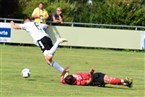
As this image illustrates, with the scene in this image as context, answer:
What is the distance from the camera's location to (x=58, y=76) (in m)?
15.2

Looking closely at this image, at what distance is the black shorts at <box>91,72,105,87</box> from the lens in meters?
12.9

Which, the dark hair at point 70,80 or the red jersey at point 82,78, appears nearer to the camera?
the red jersey at point 82,78

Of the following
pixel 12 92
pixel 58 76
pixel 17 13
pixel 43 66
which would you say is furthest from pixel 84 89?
pixel 17 13

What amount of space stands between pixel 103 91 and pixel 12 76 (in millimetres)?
3097

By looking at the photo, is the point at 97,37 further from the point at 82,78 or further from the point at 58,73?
the point at 82,78

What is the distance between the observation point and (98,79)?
13.0 m

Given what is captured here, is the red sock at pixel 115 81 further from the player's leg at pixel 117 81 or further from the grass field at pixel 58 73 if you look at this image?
the grass field at pixel 58 73

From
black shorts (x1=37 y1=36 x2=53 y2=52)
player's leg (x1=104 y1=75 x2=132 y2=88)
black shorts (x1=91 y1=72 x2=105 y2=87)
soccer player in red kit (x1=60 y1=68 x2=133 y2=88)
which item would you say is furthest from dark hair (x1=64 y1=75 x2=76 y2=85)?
black shorts (x1=37 y1=36 x2=53 y2=52)

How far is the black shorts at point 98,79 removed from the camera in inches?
508

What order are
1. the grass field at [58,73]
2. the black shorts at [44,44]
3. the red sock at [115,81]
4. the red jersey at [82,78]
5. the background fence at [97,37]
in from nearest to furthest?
the grass field at [58,73] → the red sock at [115,81] → the red jersey at [82,78] → the black shorts at [44,44] → the background fence at [97,37]

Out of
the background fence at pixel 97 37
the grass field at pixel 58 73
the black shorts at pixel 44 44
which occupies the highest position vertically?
the black shorts at pixel 44 44

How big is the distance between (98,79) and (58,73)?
3259 mm

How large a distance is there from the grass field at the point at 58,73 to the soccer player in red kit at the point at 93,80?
16cm

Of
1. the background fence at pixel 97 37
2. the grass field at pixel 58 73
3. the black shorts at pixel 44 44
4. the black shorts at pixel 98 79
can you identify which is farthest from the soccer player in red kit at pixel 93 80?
the background fence at pixel 97 37
